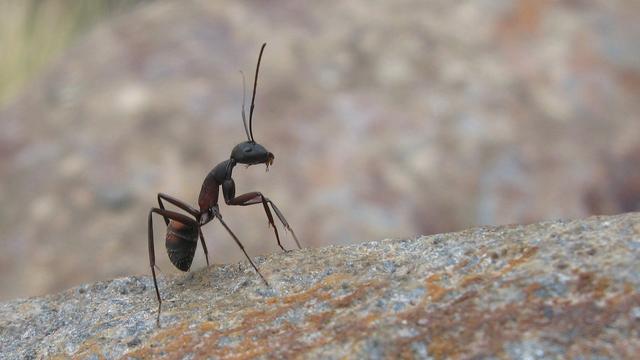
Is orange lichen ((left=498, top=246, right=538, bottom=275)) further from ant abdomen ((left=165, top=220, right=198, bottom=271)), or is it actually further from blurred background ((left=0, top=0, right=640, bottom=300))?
blurred background ((left=0, top=0, right=640, bottom=300))

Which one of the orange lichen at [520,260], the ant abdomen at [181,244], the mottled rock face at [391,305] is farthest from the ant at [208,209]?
the orange lichen at [520,260]

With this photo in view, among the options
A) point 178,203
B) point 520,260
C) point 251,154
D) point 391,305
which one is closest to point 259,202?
point 251,154

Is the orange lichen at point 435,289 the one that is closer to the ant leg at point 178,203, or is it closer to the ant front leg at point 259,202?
the ant front leg at point 259,202

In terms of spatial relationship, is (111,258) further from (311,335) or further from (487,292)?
(487,292)

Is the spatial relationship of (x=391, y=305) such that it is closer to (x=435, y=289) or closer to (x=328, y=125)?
(x=435, y=289)

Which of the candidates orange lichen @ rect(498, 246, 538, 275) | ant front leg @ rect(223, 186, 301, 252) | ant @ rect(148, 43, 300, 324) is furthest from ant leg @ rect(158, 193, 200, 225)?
orange lichen @ rect(498, 246, 538, 275)
